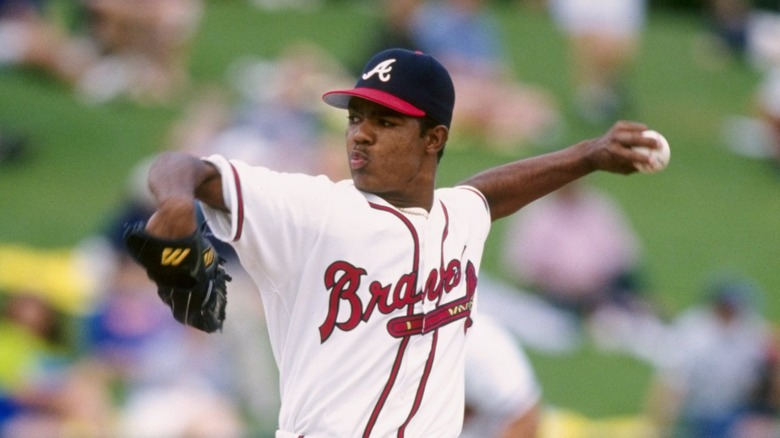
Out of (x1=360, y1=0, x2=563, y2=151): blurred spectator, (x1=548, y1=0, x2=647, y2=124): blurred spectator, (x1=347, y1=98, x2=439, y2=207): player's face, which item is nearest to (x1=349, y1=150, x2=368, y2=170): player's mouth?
(x1=347, y1=98, x2=439, y2=207): player's face

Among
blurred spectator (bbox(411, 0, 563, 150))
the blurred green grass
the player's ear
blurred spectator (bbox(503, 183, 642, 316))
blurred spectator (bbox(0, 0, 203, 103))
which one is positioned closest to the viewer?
the player's ear

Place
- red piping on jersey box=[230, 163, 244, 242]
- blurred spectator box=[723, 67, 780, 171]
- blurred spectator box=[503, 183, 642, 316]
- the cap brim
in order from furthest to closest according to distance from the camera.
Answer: blurred spectator box=[723, 67, 780, 171] < blurred spectator box=[503, 183, 642, 316] < the cap brim < red piping on jersey box=[230, 163, 244, 242]

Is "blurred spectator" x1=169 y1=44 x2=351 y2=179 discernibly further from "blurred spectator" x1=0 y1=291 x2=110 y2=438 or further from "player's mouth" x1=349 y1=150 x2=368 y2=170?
"player's mouth" x1=349 y1=150 x2=368 y2=170

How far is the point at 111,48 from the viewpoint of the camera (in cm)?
1323

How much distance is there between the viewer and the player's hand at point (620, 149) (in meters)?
4.73

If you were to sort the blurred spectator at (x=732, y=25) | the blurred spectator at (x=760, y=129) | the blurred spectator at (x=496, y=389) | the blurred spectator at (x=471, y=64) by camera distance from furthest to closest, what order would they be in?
the blurred spectator at (x=732, y=25) < the blurred spectator at (x=760, y=129) < the blurred spectator at (x=471, y=64) < the blurred spectator at (x=496, y=389)

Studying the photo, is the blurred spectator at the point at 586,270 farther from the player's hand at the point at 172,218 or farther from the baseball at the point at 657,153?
the player's hand at the point at 172,218

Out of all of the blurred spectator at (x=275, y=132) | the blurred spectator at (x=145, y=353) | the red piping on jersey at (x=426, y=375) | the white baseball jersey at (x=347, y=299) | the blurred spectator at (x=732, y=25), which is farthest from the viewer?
the blurred spectator at (x=732, y=25)

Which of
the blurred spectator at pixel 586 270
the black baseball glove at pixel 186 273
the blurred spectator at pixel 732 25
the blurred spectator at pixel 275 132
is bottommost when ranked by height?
the black baseball glove at pixel 186 273

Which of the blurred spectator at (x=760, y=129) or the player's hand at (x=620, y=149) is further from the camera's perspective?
the blurred spectator at (x=760, y=129)

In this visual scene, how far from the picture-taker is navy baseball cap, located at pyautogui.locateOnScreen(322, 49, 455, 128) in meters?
4.19

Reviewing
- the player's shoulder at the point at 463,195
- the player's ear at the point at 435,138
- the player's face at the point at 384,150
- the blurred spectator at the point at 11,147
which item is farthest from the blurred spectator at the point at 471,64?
the player's face at the point at 384,150

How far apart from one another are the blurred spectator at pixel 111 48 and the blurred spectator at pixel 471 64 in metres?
1.94

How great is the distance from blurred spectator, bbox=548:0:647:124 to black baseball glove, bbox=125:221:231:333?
447 inches
